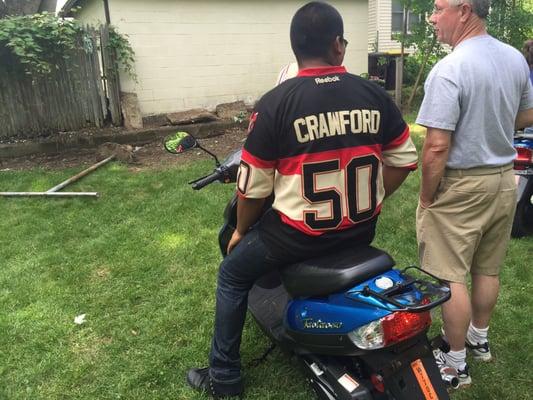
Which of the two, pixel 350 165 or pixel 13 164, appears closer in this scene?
pixel 350 165

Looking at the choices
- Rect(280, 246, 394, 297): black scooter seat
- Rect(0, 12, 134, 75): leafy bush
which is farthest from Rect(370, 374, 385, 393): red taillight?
Rect(0, 12, 134, 75): leafy bush

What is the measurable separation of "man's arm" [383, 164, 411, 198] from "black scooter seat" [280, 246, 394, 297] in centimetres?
41

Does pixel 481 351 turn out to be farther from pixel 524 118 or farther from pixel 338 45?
pixel 338 45

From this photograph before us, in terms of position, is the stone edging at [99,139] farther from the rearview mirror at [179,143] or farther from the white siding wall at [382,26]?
the white siding wall at [382,26]

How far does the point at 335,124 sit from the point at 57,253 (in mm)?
3313

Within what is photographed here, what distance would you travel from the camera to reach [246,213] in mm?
2248

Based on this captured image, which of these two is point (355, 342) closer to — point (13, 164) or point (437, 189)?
point (437, 189)

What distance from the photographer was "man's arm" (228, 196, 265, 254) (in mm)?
2189

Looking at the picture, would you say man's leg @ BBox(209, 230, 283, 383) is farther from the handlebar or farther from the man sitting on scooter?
the handlebar

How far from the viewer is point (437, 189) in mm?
2510

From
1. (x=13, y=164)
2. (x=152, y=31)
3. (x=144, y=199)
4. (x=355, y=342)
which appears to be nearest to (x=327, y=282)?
(x=355, y=342)

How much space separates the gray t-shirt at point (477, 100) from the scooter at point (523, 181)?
2.01 m

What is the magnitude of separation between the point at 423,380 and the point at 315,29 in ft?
4.80

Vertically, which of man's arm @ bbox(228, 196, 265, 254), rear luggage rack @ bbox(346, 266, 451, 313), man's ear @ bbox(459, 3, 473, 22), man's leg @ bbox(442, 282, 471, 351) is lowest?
man's leg @ bbox(442, 282, 471, 351)
